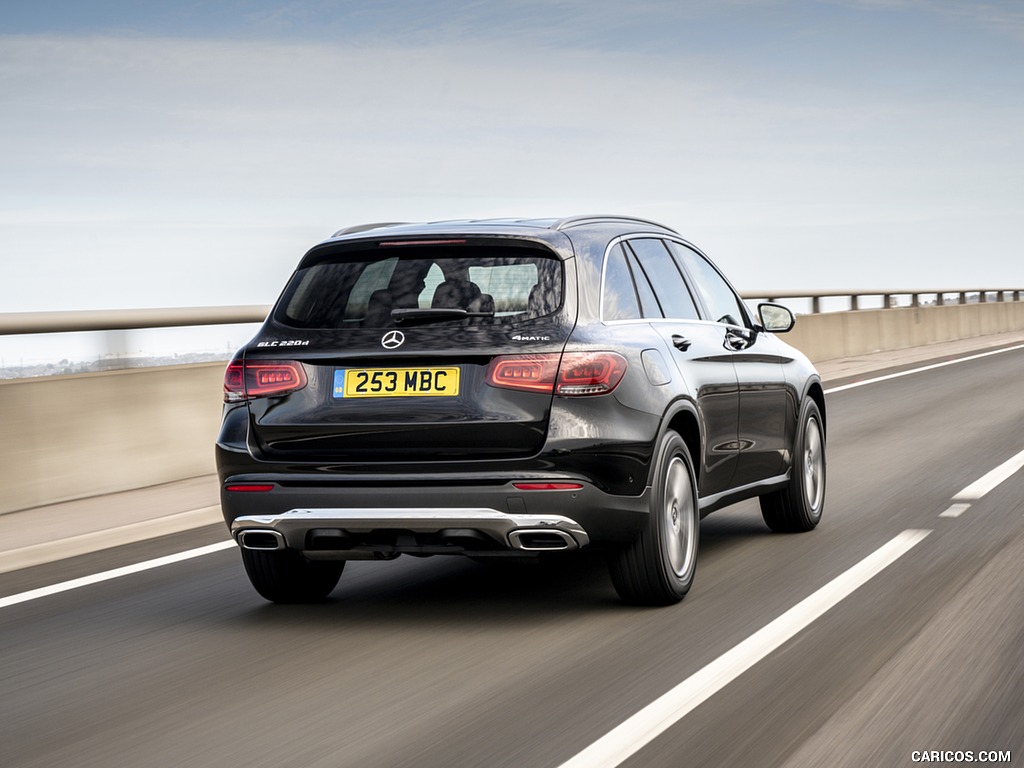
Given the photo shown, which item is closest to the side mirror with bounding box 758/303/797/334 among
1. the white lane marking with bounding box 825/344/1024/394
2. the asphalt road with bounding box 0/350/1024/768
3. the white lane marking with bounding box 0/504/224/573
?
the asphalt road with bounding box 0/350/1024/768

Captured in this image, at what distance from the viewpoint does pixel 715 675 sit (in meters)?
5.81

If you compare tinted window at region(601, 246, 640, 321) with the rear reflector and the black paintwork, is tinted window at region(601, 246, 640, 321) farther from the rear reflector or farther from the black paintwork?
the rear reflector

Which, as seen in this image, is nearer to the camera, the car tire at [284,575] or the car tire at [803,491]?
the car tire at [284,575]

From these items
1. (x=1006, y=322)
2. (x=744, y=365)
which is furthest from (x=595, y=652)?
(x=1006, y=322)

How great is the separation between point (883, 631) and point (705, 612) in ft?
2.84

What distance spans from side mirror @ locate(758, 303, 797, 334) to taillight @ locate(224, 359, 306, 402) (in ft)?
10.4

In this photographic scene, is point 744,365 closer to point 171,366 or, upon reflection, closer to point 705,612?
point 705,612

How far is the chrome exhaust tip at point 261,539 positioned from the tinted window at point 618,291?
168 cm

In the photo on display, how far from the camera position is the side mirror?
29.8 feet

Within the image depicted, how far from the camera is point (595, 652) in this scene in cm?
630

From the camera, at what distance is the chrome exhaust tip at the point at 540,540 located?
6612 millimetres

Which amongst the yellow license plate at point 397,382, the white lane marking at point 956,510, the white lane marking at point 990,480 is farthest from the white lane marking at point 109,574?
the white lane marking at point 990,480

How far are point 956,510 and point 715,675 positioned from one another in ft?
14.9

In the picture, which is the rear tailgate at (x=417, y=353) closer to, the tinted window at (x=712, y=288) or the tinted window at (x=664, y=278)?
the tinted window at (x=664, y=278)
